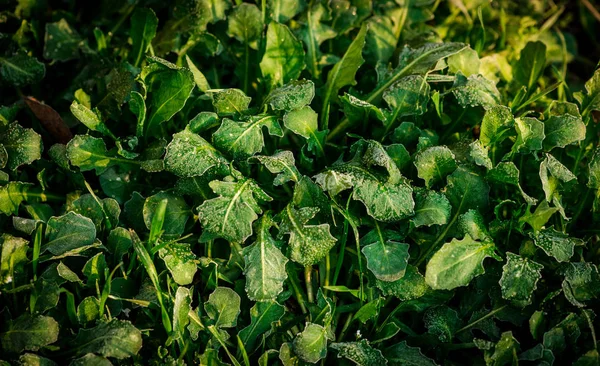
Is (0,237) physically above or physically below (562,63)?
below

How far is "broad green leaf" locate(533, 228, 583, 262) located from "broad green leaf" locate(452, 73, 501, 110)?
0.45 metres

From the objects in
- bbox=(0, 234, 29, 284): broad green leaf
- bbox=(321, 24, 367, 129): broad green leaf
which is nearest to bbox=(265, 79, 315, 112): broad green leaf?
bbox=(321, 24, 367, 129): broad green leaf

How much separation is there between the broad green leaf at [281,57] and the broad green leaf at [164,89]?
0.99ft

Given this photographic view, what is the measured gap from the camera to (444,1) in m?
2.46

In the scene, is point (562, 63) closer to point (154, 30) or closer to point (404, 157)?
point (404, 157)

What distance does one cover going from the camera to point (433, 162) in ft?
5.63

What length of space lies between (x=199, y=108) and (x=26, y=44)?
795 millimetres

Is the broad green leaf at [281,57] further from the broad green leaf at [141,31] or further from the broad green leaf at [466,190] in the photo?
the broad green leaf at [466,190]

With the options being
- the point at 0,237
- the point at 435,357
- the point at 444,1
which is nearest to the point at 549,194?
the point at 435,357

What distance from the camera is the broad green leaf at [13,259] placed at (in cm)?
159

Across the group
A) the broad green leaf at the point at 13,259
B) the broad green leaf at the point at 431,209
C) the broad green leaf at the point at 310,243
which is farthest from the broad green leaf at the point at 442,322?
the broad green leaf at the point at 13,259

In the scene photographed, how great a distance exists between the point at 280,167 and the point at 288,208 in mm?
125

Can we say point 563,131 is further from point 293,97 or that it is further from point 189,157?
point 189,157

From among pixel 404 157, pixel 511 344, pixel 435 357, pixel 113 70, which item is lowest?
pixel 435 357
